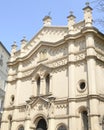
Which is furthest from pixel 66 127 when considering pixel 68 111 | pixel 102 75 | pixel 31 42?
pixel 31 42

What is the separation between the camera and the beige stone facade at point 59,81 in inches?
759

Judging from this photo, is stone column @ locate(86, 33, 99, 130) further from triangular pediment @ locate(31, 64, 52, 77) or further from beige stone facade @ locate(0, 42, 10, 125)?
beige stone facade @ locate(0, 42, 10, 125)

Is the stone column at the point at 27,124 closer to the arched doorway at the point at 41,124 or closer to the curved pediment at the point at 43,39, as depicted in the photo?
the arched doorway at the point at 41,124

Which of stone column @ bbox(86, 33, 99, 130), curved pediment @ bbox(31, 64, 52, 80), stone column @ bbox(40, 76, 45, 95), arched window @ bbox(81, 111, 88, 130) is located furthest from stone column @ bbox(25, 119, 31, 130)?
stone column @ bbox(86, 33, 99, 130)

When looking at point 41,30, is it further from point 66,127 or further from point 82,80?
point 66,127

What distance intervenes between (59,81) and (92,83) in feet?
12.9

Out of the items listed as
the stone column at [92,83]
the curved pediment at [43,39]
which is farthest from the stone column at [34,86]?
the stone column at [92,83]

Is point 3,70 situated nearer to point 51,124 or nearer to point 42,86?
point 42,86

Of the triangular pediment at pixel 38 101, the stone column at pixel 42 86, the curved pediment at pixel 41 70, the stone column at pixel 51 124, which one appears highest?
the curved pediment at pixel 41 70

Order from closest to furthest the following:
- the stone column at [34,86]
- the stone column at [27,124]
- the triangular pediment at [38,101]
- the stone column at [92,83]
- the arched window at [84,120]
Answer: the stone column at [92,83] → the arched window at [84,120] → the triangular pediment at [38,101] → the stone column at [27,124] → the stone column at [34,86]

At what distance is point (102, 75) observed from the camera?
68.0 feet

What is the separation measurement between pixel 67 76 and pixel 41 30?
25.0 feet

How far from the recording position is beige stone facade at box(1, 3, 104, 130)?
1928 centimetres

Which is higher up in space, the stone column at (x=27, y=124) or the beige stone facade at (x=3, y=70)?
Answer: the beige stone facade at (x=3, y=70)
